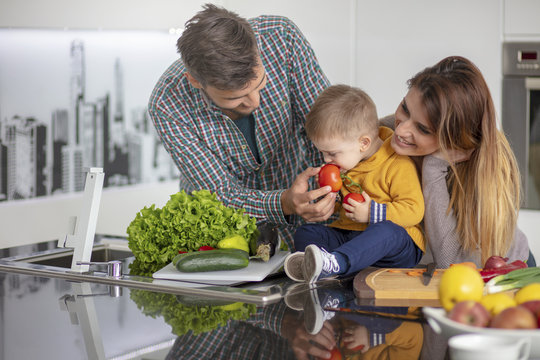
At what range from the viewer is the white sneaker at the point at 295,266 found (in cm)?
148

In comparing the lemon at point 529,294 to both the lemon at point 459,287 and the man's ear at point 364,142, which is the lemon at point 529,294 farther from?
the man's ear at point 364,142

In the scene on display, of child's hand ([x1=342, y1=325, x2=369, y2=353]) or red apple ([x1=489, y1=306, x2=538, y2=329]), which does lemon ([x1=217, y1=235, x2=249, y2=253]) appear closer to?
child's hand ([x1=342, y1=325, x2=369, y2=353])

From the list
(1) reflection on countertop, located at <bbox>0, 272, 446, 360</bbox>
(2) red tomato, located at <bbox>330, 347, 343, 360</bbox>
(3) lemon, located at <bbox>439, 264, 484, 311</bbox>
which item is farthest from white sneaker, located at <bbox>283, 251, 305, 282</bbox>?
(3) lemon, located at <bbox>439, 264, 484, 311</bbox>

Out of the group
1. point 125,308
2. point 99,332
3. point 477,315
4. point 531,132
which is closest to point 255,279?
point 125,308

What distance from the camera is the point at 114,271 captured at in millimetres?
1550

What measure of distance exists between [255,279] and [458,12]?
7.77 feet

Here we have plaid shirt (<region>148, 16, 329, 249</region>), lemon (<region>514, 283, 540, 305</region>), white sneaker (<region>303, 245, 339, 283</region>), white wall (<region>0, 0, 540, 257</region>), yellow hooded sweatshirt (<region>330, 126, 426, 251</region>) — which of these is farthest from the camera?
white wall (<region>0, 0, 540, 257</region>)

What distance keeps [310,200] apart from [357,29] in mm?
2066

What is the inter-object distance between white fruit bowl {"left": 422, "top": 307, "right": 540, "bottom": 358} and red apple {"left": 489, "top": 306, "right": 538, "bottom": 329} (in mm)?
12

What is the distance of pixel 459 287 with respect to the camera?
0.93 meters

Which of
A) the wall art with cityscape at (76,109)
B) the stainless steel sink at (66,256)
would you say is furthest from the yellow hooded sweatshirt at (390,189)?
the wall art with cityscape at (76,109)

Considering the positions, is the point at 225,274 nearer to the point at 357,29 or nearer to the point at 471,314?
the point at 471,314

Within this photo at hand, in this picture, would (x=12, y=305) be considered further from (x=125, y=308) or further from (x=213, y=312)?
(x=213, y=312)

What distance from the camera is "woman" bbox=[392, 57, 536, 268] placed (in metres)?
1.59
